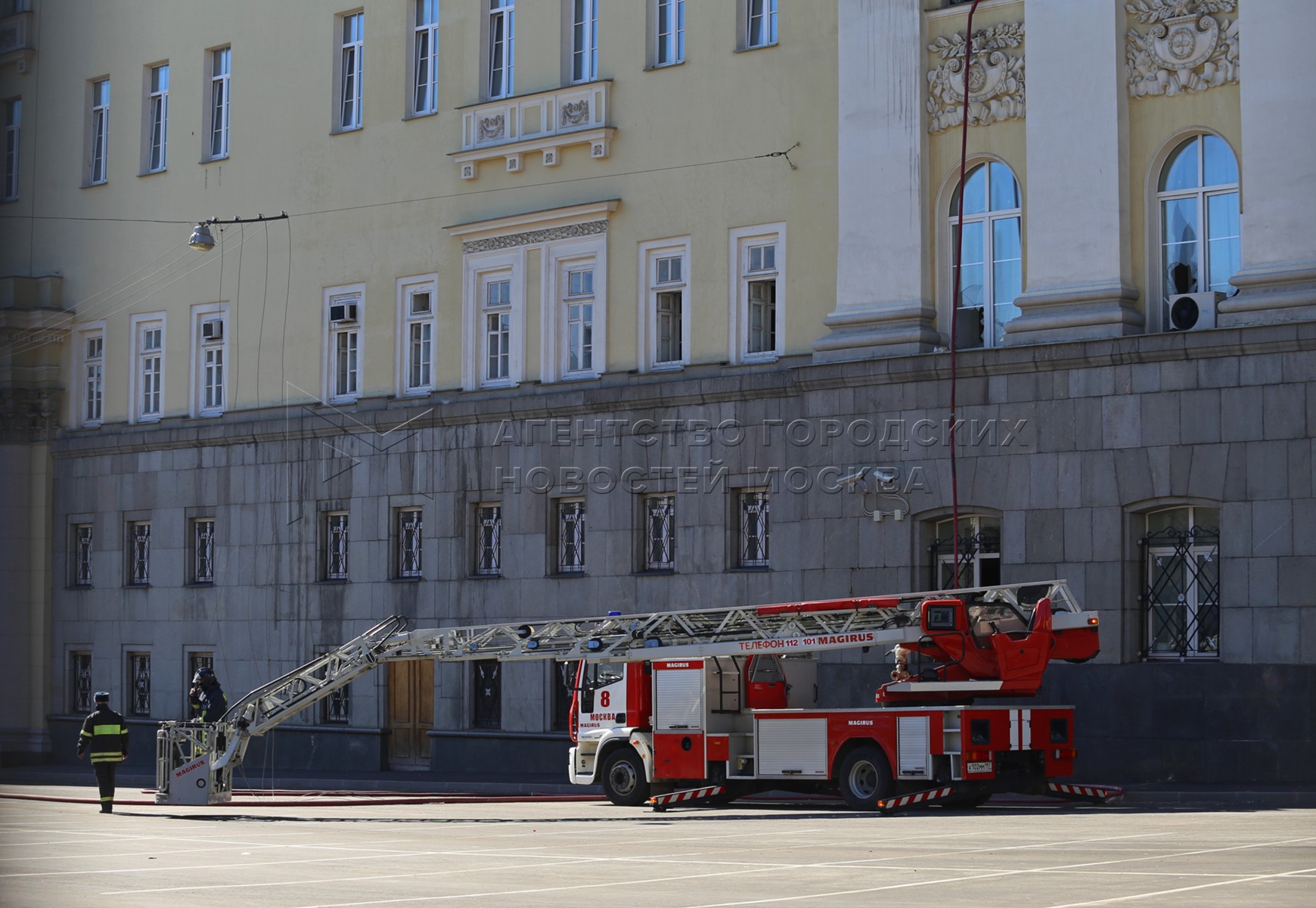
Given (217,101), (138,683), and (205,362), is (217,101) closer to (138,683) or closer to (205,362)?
(205,362)

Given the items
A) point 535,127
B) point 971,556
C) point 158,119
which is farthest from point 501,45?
point 971,556

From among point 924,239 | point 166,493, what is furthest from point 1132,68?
Answer: point 166,493

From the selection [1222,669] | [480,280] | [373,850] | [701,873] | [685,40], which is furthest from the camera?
[480,280]

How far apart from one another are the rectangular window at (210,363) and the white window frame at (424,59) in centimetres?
697

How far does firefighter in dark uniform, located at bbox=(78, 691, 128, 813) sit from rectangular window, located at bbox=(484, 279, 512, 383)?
11.5 m

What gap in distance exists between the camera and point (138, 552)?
4128 cm

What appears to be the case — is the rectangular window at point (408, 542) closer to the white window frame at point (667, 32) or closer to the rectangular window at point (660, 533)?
the rectangular window at point (660, 533)

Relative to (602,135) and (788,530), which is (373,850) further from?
(602,135)

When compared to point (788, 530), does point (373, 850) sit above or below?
below

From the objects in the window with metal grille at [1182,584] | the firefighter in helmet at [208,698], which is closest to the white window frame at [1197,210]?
the window with metal grille at [1182,584]

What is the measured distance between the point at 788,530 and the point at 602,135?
329 inches

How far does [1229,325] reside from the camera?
83.6ft

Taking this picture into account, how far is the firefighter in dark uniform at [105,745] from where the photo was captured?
1008 inches

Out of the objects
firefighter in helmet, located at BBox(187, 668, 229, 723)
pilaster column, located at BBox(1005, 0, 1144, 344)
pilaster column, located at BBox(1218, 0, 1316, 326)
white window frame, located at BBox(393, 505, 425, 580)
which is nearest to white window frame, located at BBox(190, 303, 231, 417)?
white window frame, located at BBox(393, 505, 425, 580)
